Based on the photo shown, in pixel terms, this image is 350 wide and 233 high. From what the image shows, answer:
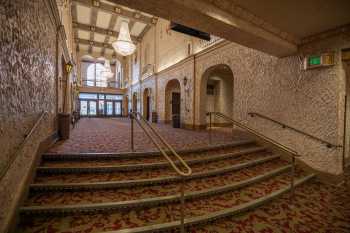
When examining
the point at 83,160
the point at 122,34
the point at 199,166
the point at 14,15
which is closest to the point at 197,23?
the point at 14,15

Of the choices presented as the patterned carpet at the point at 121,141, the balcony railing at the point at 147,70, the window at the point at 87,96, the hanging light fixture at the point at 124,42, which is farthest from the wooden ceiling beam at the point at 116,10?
the window at the point at 87,96

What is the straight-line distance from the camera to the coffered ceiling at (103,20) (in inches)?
391

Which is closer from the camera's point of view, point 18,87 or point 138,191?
point 18,87

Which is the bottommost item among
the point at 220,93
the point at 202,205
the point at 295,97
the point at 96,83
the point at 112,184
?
the point at 202,205

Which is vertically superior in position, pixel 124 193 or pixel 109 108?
pixel 109 108

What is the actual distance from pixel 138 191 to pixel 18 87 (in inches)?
86.7

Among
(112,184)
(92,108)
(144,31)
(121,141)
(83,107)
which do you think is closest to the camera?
(112,184)

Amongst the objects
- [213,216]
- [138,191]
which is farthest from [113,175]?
[213,216]

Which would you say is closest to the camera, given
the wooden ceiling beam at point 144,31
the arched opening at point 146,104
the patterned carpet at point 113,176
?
the patterned carpet at point 113,176

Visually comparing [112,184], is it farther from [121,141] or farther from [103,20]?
[103,20]

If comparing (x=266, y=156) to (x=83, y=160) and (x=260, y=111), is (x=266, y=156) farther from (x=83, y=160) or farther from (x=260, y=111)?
(x=83, y=160)

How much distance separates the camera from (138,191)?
96.4 inches

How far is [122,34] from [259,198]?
9.26 meters

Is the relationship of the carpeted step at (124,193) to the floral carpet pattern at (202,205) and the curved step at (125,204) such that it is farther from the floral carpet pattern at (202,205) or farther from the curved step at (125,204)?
the curved step at (125,204)
